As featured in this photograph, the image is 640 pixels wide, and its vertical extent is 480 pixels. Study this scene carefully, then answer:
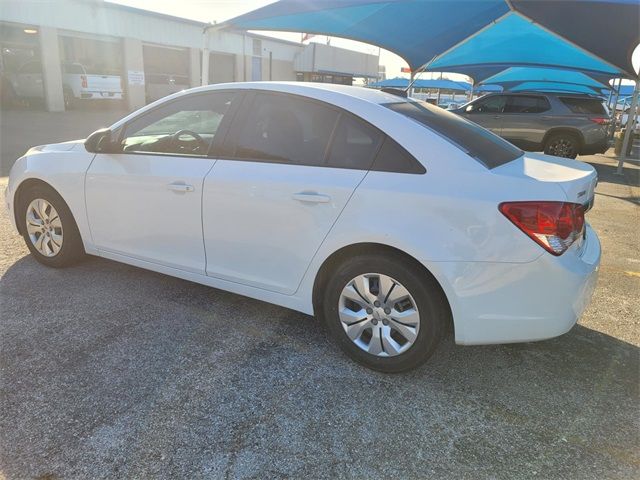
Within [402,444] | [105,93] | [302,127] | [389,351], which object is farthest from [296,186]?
[105,93]

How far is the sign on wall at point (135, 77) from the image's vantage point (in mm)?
23984

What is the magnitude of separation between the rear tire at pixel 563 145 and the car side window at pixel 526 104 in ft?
2.58

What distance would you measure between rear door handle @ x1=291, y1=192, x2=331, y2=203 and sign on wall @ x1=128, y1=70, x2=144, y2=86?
24.3m

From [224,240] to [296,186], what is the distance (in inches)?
26.2

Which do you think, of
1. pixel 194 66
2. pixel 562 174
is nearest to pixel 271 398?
pixel 562 174

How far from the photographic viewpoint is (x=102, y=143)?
143 inches

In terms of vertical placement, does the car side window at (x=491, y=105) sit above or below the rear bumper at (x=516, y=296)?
above

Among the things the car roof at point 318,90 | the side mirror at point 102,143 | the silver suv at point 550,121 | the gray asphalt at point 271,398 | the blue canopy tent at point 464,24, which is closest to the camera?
the gray asphalt at point 271,398

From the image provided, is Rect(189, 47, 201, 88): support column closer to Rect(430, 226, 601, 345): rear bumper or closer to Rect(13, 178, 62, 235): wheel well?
Rect(13, 178, 62, 235): wheel well

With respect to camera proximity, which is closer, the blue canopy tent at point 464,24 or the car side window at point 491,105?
the blue canopy tent at point 464,24

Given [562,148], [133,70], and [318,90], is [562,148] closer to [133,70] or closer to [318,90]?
[318,90]

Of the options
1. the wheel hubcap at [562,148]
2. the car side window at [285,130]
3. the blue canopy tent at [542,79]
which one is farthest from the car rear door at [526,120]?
the car side window at [285,130]

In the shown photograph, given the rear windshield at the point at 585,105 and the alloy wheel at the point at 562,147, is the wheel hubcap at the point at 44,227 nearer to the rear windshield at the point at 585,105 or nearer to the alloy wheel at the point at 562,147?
the alloy wheel at the point at 562,147

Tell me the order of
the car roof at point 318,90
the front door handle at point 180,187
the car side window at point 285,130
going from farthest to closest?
the front door handle at point 180,187
the car roof at point 318,90
the car side window at point 285,130
